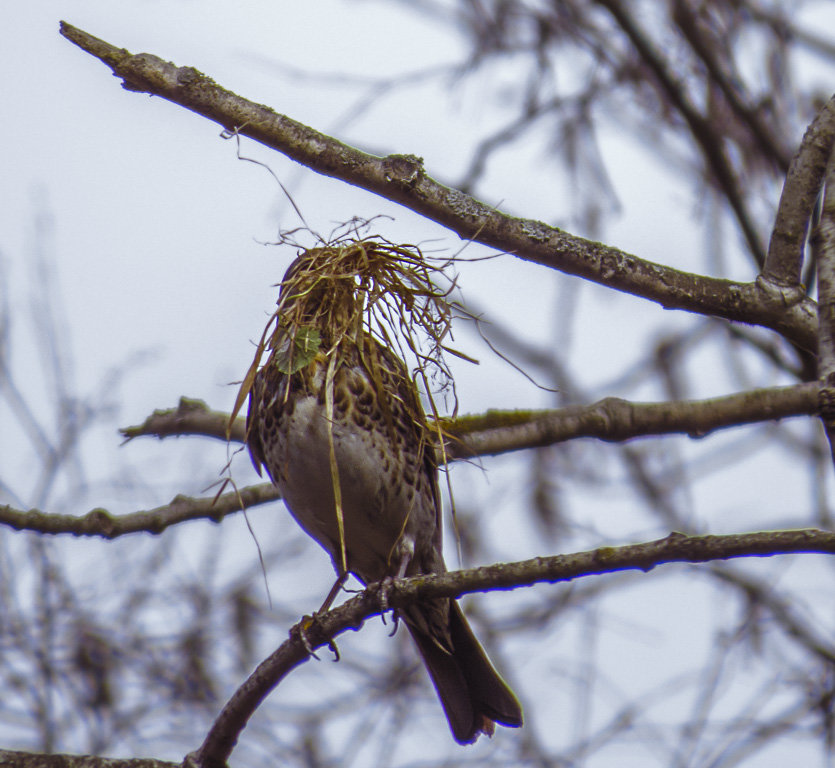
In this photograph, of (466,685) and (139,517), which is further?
(466,685)

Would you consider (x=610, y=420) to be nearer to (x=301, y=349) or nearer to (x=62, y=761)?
(x=301, y=349)

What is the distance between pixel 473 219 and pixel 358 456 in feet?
3.81

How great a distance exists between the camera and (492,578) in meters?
2.27

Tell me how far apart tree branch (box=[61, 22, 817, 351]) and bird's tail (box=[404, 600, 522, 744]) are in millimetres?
1792

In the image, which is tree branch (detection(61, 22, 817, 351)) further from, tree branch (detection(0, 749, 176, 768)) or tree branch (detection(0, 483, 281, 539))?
tree branch (detection(0, 749, 176, 768))

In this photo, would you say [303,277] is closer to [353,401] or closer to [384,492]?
[353,401]

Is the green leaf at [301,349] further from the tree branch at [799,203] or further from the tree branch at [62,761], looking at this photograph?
the tree branch at [799,203]

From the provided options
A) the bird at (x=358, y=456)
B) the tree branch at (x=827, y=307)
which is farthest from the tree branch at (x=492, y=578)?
the bird at (x=358, y=456)

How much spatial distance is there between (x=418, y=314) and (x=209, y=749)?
151 centimetres

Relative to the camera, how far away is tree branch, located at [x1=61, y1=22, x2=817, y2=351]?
2666 millimetres

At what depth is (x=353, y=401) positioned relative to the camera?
3.59 m

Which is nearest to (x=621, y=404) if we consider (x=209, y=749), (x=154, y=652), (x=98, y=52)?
(x=209, y=749)

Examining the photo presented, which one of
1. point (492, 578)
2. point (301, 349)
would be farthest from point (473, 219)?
point (492, 578)

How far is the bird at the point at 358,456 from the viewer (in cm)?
342
